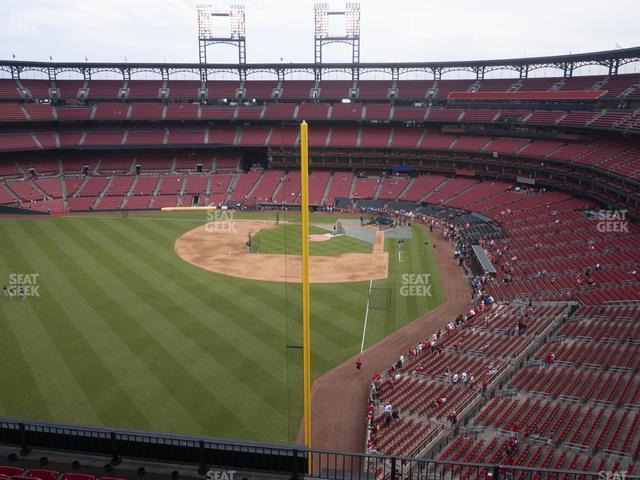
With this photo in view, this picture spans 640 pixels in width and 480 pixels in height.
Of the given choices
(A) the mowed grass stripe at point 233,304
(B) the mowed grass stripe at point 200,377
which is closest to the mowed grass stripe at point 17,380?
(B) the mowed grass stripe at point 200,377

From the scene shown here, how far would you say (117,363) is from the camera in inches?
981

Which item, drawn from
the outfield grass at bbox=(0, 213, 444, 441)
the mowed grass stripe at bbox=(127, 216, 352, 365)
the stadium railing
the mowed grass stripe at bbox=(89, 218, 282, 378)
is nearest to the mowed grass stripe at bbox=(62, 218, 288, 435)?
the outfield grass at bbox=(0, 213, 444, 441)

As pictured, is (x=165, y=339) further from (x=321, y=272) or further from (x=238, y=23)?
(x=238, y=23)

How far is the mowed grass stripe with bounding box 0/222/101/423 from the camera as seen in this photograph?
2098 cm

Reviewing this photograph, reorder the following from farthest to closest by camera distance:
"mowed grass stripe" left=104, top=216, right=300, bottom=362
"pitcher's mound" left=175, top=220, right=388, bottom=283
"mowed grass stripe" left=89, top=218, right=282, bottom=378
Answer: "pitcher's mound" left=175, top=220, right=388, bottom=283 → "mowed grass stripe" left=104, top=216, right=300, bottom=362 → "mowed grass stripe" left=89, top=218, right=282, bottom=378

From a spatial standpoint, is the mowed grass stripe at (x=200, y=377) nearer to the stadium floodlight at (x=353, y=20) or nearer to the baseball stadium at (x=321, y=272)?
the baseball stadium at (x=321, y=272)

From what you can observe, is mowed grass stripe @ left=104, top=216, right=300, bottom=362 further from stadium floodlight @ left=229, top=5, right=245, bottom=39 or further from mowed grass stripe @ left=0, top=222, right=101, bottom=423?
stadium floodlight @ left=229, top=5, right=245, bottom=39

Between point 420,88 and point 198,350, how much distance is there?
66106 millimetres

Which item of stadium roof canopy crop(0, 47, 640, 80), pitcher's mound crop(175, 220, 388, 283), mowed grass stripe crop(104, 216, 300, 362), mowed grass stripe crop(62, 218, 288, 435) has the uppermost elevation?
stadium roof canopy crop(0, 47, 640, 80)

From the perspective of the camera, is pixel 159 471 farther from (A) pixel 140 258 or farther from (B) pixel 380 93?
(B) pixel 380 93

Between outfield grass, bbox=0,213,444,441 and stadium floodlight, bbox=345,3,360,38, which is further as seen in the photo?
stadium floodlight, bbox=345,3,360,38

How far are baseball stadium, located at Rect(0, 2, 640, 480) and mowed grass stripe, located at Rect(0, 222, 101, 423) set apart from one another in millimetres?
146

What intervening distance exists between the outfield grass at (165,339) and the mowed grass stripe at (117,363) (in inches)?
2.7

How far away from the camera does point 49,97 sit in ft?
259
